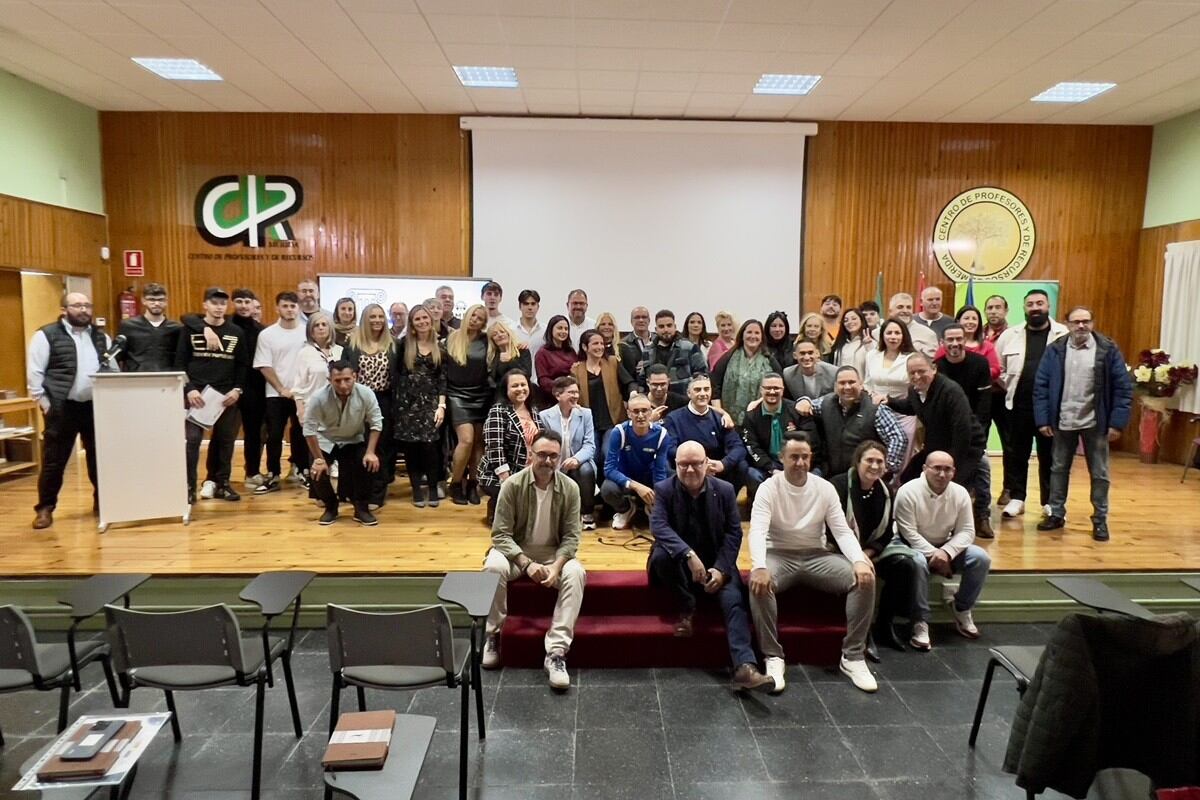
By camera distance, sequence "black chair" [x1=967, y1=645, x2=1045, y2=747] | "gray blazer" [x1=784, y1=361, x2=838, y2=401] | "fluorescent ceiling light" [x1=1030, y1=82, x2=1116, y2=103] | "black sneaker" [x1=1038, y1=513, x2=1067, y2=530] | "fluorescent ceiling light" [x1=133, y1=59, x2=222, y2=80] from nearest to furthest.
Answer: "black chair" [x1=967, y1=645, x2=1045, y2=747] → "gray blazer" [x1=784, y1=361, x2=838, y2=401] → "black sneaker" [x1=1038, y1=513, x2=1067, y2=530] → "fluorescent ceiling light" [x1=133, y1=59, x2=222, y2=80] → "fluorescent ceiling light" [x1=1030, y1=82, x2=1116, y2=103]

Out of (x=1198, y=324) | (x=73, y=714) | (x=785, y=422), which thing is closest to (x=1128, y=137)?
(x=1198, y=324)

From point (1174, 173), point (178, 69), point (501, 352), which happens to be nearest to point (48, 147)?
point (178, 69)

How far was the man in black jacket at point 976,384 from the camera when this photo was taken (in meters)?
4.54

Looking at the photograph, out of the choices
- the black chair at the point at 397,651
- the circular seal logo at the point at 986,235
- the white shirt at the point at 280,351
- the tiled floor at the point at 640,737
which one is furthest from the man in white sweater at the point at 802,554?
the circular seal logo at the point at 986,235

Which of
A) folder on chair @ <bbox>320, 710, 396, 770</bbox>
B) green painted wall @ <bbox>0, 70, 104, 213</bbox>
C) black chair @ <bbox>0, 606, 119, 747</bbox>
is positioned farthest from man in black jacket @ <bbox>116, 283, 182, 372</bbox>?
folder on chair @ <bbox>320, 710, 396, 770</bbox>

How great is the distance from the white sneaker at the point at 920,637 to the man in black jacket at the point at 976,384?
1.26m

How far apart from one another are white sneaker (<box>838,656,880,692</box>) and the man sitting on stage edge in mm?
1364

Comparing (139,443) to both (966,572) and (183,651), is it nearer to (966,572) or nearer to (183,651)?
(183,651)

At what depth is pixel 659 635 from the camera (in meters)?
3.44

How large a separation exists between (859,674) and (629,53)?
4920 mm

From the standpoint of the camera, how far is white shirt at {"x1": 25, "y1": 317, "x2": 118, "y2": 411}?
441 cm

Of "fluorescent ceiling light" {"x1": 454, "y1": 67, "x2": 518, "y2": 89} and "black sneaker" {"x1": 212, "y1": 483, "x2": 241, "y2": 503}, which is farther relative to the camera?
"fluorescent ceiling light" {"x1": 454, "y1": 67, "x2": 518, "y2": 89}

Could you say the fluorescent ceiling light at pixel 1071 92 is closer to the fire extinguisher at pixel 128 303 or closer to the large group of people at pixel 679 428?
the large group of people at pixel 679 428

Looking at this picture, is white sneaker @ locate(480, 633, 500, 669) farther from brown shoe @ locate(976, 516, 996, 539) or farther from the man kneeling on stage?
brown shoe @ locate(976, 516, 996, 539)
